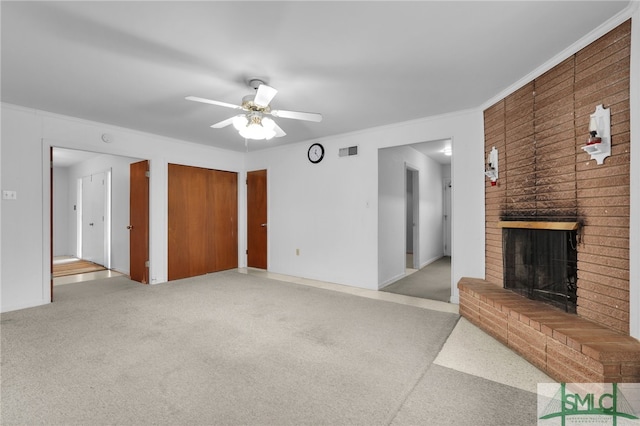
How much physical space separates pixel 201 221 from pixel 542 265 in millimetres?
4971

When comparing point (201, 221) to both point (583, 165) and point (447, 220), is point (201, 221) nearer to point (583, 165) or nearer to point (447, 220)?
point (583, 165)

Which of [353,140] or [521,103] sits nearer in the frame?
[521,103]

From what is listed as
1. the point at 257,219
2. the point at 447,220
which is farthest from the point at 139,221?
the point at 447,220

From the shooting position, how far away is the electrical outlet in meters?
3.40

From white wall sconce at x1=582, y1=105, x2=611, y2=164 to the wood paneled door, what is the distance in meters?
5.21

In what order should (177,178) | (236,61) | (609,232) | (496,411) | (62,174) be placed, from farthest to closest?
(62,174) → (177,178) → (236,61) → (609,232) → (496,411)

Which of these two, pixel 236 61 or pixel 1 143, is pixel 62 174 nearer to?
pixel 1 143

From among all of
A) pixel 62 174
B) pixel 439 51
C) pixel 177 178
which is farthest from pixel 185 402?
pixel 62 174

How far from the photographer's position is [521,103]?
113 inches

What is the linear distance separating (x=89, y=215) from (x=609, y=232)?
8.56 metres

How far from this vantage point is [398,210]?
5.08 m

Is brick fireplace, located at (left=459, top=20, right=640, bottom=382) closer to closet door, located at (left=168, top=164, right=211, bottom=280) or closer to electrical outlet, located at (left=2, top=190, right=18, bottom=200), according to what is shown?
closet door, located at (left=168, top=164, right=211, bottom=280)

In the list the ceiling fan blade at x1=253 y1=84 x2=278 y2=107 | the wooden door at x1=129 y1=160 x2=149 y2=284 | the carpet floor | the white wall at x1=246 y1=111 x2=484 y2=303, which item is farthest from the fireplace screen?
the wooden door at x1=129 y1=160 x2=149 y2=284

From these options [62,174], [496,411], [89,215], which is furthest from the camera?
[62,174]
